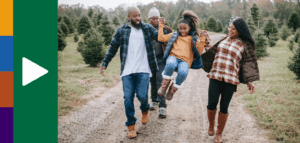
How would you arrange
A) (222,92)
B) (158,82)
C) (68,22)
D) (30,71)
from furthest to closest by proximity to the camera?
(68,22)
(158,82)
(222,92)
(30,71)

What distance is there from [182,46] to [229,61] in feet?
2.79

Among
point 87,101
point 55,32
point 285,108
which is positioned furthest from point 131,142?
point 285,108

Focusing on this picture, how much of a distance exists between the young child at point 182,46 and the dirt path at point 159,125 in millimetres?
870

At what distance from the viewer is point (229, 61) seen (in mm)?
3152

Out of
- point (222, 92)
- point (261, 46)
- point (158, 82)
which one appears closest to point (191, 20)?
point (222, 92)

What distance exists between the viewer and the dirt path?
3.62 meters

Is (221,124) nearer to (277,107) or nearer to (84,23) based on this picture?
(277,107)

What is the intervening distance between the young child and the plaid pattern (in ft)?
1.37

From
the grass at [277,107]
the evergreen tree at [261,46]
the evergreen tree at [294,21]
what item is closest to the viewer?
the grass at [277,107]

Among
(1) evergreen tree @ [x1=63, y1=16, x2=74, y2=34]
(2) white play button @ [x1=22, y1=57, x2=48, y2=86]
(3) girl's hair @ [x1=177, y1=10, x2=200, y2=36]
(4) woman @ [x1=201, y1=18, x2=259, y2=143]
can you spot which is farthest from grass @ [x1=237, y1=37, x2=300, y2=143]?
(1) evergreen tree @ [x1=63, y1=16, x2=74, y2=34]

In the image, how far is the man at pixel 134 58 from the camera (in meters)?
3.49

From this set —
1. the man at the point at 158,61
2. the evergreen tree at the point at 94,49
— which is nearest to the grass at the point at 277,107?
the man at the point at 158,61

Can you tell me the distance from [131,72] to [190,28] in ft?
4.48

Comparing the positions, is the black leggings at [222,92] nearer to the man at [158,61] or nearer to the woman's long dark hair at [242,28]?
the woman's long dark hair at [242,28]
